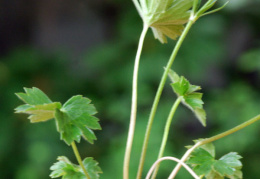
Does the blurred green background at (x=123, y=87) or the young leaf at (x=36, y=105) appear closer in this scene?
the young leaf at (x=36, y=105)

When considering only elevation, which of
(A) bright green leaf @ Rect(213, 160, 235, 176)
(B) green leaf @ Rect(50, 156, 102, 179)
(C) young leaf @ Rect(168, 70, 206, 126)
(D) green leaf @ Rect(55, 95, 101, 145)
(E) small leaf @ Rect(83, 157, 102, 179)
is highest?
(D) green leaf @ Rect(55, 95, 101, 145)

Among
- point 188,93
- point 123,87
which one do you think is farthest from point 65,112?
point 123,87

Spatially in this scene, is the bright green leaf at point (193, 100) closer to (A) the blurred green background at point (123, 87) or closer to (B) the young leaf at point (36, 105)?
(B) the young leaf at point (36, 105)

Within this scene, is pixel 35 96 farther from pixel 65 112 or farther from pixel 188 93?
pixel 188 93

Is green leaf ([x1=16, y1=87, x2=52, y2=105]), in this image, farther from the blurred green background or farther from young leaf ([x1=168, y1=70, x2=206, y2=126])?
the blurred green background

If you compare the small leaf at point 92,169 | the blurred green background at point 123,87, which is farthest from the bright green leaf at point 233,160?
the blurred green background at point 123,87

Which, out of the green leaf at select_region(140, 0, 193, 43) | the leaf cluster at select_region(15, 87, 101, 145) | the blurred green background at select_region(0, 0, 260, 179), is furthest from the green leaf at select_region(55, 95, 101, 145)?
the blurred green background at select_region(0, 0, 260, 179)
